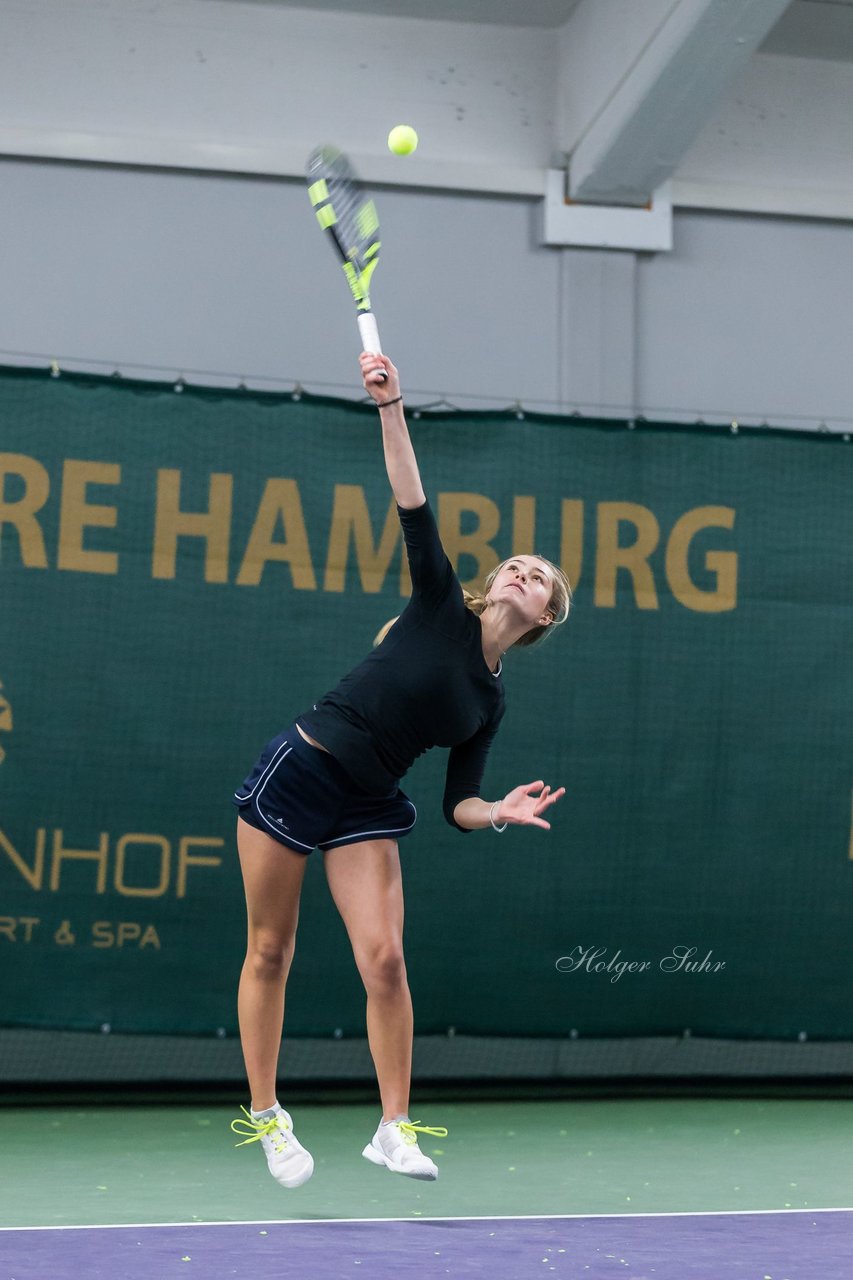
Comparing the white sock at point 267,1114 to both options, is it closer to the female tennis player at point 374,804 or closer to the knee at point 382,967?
the female tennis player at point 374,804

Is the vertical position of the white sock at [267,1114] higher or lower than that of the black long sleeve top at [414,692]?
lower

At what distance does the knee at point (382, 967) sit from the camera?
3.60 metres

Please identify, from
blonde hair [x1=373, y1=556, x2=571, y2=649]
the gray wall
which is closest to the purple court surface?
blonde hair [x1=373, y1=556, x2=571, y2=649]

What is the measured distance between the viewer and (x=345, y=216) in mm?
3768

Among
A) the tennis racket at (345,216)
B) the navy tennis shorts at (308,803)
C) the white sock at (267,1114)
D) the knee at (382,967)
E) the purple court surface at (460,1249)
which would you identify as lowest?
the purple court surface at (460,1249)

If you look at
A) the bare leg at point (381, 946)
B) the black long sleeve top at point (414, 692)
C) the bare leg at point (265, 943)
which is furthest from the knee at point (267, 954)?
the black long sleeve top at point (414, 692)

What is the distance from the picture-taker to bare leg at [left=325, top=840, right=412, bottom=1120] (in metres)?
3.61

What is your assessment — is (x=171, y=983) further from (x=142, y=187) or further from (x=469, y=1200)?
(x=142, y=187)

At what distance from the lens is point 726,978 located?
5.54m

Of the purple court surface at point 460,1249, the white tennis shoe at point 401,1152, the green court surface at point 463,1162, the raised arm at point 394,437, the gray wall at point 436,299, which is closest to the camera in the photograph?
the purple court surface at point 460,1249

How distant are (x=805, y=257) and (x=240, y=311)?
2272mm

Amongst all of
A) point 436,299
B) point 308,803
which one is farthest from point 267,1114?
point 436,299

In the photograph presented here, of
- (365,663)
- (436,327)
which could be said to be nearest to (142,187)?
(436,327)

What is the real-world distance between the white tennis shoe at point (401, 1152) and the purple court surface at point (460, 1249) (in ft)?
0.40
